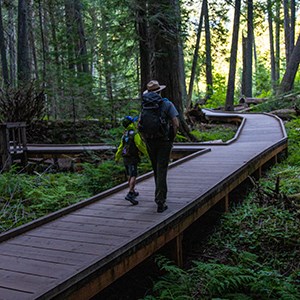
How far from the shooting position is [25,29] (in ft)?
55.9

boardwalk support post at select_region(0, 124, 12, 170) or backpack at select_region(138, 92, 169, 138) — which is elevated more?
backpack at select_region(138, 92, 169, 138)

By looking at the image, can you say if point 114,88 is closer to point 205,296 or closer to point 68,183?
point 68,183

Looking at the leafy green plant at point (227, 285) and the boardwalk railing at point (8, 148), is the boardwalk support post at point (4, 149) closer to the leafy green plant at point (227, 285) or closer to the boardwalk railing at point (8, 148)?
the boardwalk railing at point (8, 148)

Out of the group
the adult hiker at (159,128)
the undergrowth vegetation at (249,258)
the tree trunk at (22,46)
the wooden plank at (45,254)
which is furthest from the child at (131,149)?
the tree trunk at (22,46)

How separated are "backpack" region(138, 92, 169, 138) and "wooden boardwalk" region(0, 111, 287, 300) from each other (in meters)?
1.02

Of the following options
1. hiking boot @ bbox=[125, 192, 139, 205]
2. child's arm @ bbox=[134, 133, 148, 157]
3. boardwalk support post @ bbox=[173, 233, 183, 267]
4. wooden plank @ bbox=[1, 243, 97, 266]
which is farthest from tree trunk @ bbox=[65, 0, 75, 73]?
wooden plank @ bbox=[1, 243, 97, 266]

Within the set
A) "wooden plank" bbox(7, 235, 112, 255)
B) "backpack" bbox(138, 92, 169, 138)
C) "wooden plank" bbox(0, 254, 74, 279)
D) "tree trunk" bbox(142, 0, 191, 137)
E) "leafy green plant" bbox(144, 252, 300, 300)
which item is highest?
"tree trunk" bbox(142, 0, 191, 137)

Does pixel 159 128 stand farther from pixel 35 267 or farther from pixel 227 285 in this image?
pixel 35 267

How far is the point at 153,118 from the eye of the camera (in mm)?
4785

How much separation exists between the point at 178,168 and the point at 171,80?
168 inches

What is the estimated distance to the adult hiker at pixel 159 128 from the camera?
4793 mm

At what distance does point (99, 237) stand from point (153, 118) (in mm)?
1575

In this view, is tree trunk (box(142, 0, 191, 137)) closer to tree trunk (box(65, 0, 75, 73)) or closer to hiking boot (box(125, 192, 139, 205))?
hiking boot (box(125, 192, 139, 205))

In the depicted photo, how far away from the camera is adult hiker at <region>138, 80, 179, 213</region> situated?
15.7 feet
